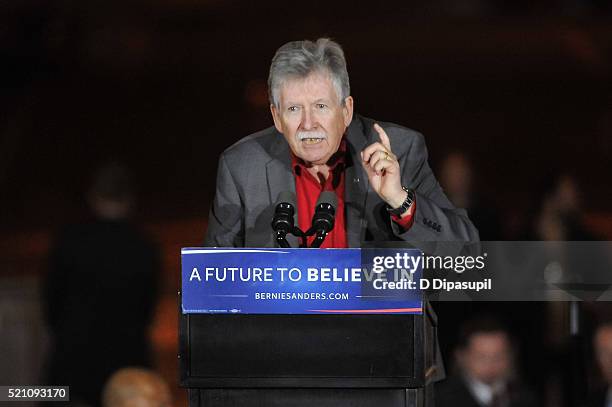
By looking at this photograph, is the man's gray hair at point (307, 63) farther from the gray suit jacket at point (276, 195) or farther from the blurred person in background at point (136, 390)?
the blurred person in background at point (136, 390)

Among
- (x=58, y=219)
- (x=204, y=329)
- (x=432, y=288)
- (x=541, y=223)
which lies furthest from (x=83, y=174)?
(x=204, y=329)

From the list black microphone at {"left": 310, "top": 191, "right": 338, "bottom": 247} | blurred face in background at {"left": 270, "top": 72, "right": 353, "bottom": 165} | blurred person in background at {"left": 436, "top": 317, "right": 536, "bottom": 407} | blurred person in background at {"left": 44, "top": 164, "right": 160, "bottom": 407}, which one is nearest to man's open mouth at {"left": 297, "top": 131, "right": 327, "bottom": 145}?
blurred face in background at {"left": 270, "top": 72, "right": 353, "bottom": 165}

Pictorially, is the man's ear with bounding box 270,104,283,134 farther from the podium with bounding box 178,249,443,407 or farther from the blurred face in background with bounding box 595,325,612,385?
the blurred face in background with bounding box 595,325,612,385

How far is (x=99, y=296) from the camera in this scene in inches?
173

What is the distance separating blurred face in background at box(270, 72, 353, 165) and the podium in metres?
0.72

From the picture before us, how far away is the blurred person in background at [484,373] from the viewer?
3.93 meters

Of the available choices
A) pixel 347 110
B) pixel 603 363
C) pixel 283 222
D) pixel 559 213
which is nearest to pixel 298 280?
pixel 283 222

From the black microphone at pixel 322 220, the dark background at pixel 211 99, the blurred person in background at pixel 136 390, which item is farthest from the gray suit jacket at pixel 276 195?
the blurred person in background at pixel 136 390

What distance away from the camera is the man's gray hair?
9.62ft

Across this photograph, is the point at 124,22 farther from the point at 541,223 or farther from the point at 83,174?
the point at 541,223

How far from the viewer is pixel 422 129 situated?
4238 millimetres

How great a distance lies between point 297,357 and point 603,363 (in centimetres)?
174

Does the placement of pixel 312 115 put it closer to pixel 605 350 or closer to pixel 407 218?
pixel 407 218

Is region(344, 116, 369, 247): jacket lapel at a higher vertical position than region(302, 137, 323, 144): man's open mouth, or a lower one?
lower
